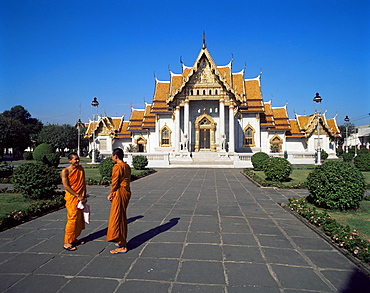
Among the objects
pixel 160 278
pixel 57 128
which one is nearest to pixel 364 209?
pixel 160 278

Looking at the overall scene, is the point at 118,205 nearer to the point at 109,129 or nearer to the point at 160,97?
the point at 160,97

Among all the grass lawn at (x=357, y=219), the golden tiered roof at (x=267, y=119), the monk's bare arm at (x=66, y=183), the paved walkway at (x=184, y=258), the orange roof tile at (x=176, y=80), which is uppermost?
the orange roof tile at (x=176, y=80)

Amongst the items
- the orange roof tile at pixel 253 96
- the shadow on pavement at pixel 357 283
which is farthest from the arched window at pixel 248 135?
the shadow on pavement at pixel 357 283

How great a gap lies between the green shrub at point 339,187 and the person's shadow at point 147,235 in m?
4.10

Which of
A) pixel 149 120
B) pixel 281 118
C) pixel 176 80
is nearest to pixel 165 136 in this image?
pixel 149 120

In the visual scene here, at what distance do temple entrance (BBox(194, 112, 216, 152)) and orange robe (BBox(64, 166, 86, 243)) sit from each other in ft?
87.8

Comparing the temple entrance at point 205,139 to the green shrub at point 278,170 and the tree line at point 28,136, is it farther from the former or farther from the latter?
the tree line at point 28,136

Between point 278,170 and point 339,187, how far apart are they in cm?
593

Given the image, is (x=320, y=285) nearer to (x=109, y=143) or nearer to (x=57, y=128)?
(x=109, y=143)

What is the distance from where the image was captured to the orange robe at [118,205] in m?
4.49

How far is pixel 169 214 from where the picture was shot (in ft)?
23.7

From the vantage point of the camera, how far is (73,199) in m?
4.80

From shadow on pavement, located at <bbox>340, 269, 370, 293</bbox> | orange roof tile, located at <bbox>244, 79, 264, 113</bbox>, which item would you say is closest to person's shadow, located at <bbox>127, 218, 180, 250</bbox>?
shadow on pavement, located at <bbox>340, 269, 370, 293</bbox>

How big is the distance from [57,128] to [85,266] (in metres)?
51.8
